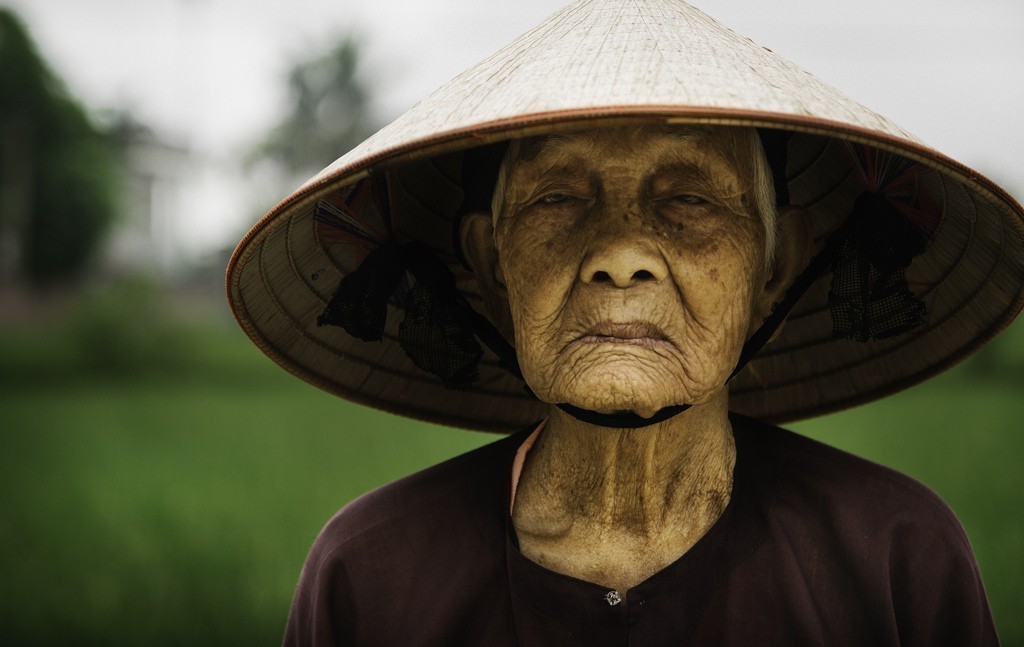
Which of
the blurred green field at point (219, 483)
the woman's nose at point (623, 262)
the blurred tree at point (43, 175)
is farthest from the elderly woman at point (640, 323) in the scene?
the blurred tree at point (43, 175)

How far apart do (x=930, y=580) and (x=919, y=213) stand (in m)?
0.65

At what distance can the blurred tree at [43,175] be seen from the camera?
78.4ft

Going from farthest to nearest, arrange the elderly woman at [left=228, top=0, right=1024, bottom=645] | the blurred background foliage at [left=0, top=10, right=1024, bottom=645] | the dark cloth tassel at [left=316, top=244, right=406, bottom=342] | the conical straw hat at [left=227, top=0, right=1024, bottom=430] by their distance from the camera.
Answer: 1. the blurred background foliage at [left=0, top=10, right=1024, bottom=645]
2. the dark cloth tassel at [left=316, top=244, right=406, bottom=342]
3. the elderly woman at [left=228, top=0, right=1024, bottom=645]
4. the conical straw hat at [left=227, top=0, right=1024, bottom=430]

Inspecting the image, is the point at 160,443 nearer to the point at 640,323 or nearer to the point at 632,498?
the point at 632,498

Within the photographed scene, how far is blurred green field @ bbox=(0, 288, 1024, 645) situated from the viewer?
15.2 ft

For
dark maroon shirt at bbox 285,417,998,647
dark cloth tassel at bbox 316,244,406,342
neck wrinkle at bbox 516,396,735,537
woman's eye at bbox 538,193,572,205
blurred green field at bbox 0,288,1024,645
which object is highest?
woman's eye at bbox 538,193,572,205

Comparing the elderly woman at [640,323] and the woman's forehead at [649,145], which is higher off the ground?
the woman's forehead at [649,145]

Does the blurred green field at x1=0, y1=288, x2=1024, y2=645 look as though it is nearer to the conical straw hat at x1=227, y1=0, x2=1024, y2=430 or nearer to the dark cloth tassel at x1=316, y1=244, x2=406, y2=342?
the conical straw hat at x1=227, y1=0, x2=1024, y2=430

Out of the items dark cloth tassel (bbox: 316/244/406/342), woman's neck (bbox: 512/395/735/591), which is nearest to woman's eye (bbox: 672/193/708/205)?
woman's neck (bbox: 512/395/735/591)

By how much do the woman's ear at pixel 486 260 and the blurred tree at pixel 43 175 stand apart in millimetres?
24805

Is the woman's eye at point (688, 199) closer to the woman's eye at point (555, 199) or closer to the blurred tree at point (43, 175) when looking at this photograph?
the woman's eye at point (555, 199)

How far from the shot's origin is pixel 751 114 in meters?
1.23

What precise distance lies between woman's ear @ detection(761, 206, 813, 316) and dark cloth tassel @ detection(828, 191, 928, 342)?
0.10 metres

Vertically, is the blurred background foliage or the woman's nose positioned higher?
the woman's nose
